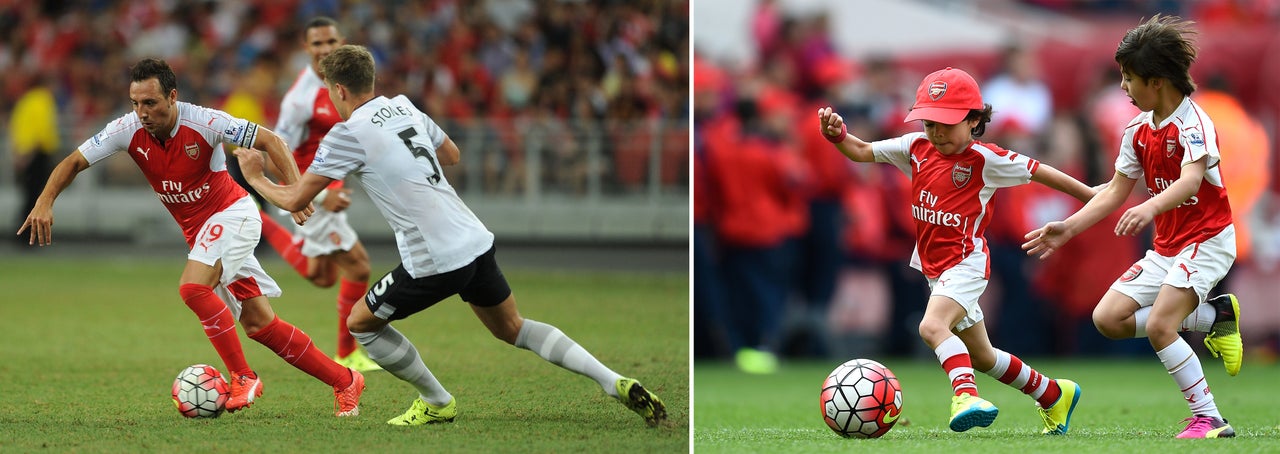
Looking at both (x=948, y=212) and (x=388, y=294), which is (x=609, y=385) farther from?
(x=948, y=212)

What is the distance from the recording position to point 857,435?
6168 millimetres

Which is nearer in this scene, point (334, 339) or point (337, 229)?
point (337, 229)

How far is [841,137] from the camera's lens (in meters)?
6.46

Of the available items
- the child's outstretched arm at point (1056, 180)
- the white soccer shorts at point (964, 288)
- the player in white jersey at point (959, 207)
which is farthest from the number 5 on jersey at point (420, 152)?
the child's outstretched arm at point (1056, 180)

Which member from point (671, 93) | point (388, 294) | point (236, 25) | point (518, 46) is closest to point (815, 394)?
point (388, 294)

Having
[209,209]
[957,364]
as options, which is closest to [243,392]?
[209,209]

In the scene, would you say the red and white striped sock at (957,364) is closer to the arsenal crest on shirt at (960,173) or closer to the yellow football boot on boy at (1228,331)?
the arsenal crest on shirt at (960,173)

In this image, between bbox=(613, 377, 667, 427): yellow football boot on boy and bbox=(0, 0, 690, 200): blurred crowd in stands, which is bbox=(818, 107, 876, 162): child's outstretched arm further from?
bbox=(0, 0, 690, 200): blurred crowd in stands

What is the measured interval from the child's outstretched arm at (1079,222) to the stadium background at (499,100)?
1003 cm

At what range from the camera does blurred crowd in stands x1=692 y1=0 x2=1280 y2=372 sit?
1189cm

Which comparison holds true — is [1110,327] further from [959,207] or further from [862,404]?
[862,404]

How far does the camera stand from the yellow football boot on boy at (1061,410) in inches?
254

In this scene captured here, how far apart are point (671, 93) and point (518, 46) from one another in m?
2.36

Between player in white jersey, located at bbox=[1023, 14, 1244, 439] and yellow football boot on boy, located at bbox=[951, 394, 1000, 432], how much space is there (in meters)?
0.77
